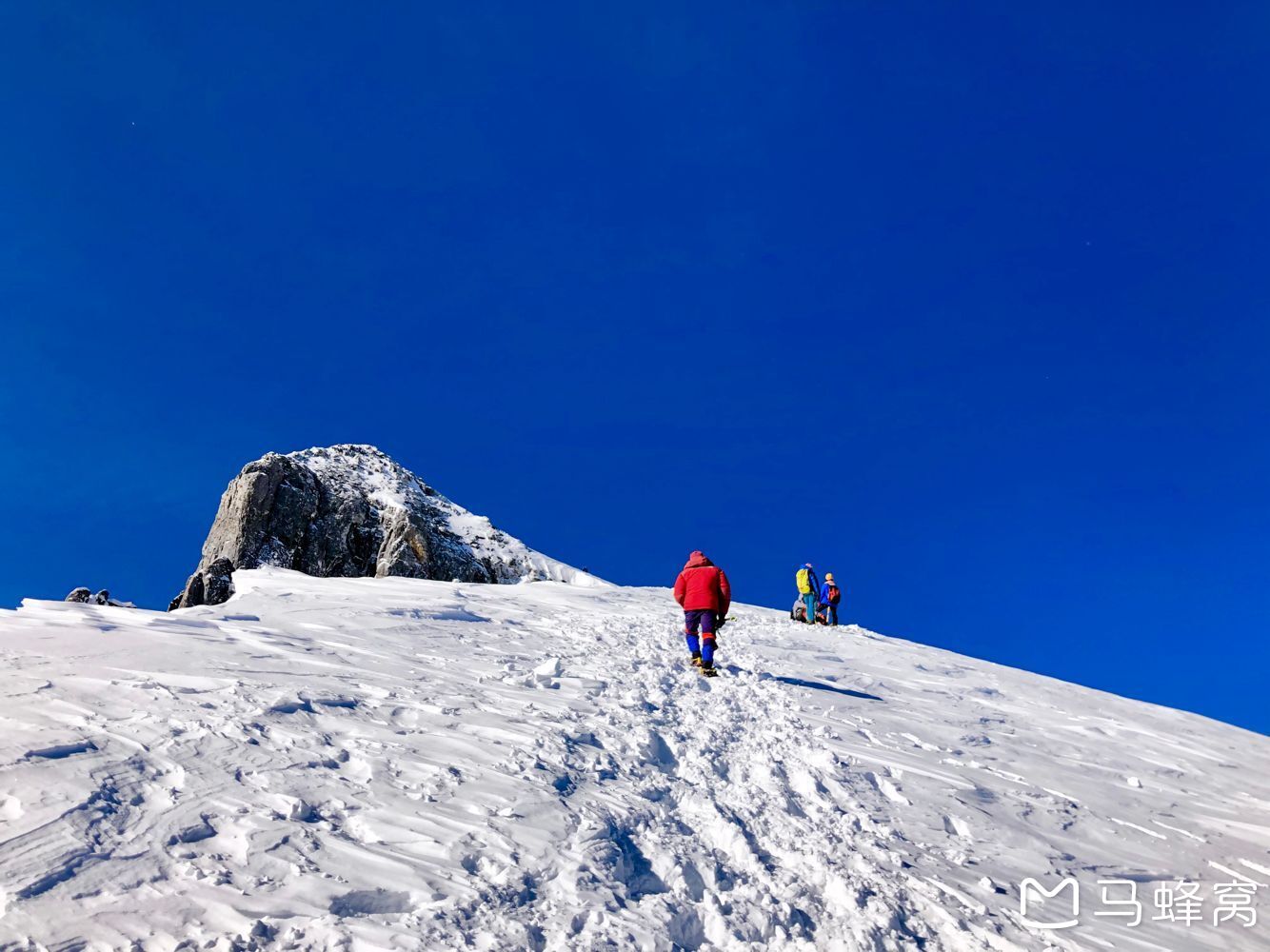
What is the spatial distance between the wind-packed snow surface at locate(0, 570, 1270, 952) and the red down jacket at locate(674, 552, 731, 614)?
5.81 feet

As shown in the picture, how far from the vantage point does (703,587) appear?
40.6 feet

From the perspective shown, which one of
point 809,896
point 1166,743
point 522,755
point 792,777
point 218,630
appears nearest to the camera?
point 809,896

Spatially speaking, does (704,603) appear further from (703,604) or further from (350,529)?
(350,529)

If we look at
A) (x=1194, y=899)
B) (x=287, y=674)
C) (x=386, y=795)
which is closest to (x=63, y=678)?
(x=287, y=674)

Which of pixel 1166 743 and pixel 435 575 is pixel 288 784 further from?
pixel 435 575

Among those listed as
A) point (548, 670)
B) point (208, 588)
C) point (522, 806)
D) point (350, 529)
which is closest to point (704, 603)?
point (548, 670)

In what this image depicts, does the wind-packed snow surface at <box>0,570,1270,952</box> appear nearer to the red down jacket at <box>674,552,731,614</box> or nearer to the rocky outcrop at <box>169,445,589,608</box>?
the red down jacket at <box>674,552,731,614</box>

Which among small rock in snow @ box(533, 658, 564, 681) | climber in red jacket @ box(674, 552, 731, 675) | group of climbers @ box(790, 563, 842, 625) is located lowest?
small rock in snow @ box(533, 658, 564, 681)

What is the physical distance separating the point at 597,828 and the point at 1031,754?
755 cm

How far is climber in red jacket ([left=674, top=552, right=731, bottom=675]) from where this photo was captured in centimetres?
1215

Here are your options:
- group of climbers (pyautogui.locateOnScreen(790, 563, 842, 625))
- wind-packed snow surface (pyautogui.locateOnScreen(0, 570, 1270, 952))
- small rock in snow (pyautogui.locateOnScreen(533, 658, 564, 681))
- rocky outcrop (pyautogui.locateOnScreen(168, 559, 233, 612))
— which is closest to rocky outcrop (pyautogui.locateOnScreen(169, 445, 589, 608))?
rocky outcrop (pyautogui.locateOnScreen(168, 559, 233, 612))

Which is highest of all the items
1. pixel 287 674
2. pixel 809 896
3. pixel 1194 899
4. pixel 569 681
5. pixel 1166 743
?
pixel 1166 743

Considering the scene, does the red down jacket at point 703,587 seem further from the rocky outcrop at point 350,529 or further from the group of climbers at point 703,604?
the rocky outcrop at point 350,529

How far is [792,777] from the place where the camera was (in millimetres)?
6977
